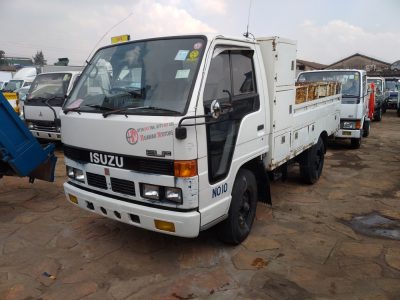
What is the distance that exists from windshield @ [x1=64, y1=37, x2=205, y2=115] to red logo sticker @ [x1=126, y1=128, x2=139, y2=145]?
18cm

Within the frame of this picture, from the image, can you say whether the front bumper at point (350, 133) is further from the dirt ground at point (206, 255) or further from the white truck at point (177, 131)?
the white truck at point (177, 131)

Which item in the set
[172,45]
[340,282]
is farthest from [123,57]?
[340,282]

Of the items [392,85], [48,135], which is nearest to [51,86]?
[48,135]

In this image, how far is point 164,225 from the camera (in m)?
3.11

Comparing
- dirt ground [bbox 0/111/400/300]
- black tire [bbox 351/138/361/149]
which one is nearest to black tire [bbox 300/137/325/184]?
dirt ground [bbox 0/111/400/300]

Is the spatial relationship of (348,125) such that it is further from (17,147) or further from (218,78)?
(17,147)

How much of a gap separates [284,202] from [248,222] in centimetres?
149

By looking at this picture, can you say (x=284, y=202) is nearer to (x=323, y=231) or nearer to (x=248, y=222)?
(x=323, y=231)

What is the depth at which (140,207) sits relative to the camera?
3195 millimetres

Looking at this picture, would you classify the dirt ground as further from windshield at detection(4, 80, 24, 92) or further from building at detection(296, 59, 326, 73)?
windshield at detection(4, 80, 24, 92)

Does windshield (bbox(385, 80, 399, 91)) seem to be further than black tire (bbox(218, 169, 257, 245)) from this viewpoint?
Yes

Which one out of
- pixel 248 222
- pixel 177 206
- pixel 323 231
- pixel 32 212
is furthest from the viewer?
pixel 32 212

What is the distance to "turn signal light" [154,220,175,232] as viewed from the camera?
10.1 feet

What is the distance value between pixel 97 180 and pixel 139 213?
622mm
